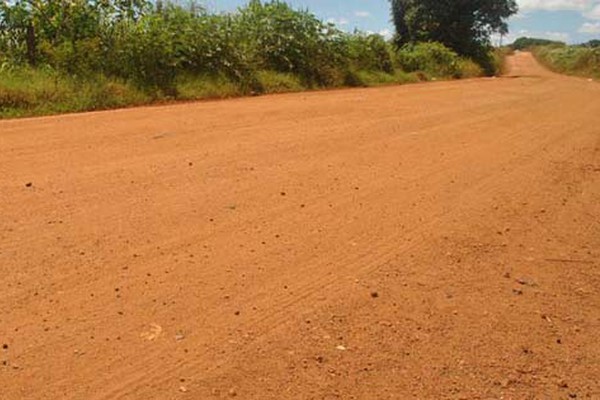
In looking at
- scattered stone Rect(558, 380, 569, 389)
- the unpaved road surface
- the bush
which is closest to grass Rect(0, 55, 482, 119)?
the unpaved road surface

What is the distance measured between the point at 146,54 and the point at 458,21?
26.2m

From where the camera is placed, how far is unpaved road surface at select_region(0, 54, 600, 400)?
293 centimetres

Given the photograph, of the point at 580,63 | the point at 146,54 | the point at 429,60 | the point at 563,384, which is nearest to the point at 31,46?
the point at 146,54

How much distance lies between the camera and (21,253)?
13.2 feet

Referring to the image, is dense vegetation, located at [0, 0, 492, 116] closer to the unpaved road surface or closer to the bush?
the unpaved road surface

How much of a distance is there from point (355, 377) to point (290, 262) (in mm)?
1306

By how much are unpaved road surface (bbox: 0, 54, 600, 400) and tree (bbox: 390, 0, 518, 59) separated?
97.5ft

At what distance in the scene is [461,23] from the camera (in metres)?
35.9

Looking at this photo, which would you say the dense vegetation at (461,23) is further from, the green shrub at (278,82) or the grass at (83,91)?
the grass at (83,91)

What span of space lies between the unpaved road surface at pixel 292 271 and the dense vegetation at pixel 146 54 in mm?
4205

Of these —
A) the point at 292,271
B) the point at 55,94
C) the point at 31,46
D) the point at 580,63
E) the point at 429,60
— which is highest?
the point at 31,46

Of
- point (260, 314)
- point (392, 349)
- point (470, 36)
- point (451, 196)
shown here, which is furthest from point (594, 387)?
point (470, 36)

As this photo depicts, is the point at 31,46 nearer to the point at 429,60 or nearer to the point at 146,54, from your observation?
the point at 146,54

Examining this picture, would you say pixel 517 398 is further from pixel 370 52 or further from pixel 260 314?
pixel 370 52
